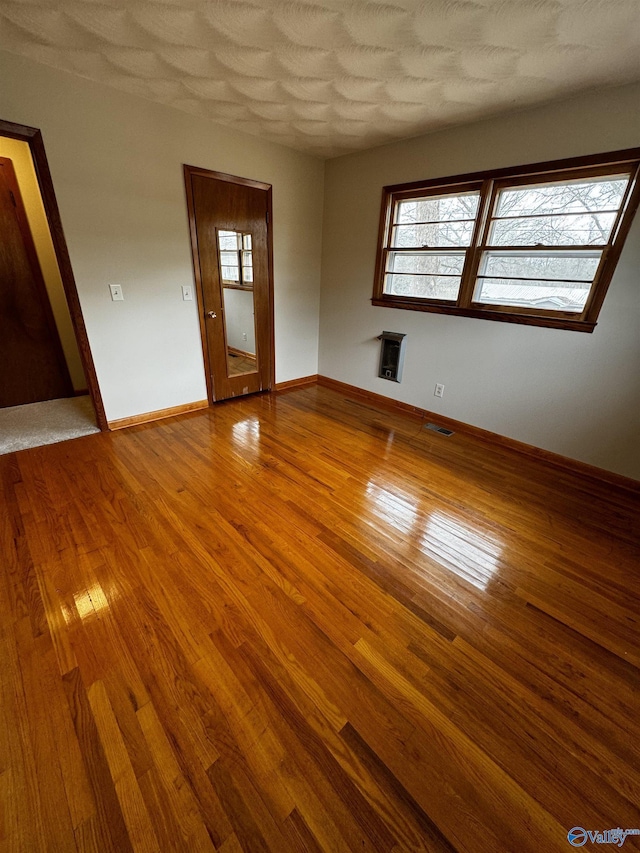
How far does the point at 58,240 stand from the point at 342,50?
2218 millimetres

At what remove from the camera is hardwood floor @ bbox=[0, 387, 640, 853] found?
96cm

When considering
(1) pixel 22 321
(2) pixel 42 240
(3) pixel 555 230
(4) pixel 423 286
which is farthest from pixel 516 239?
(1) pixel 22 321

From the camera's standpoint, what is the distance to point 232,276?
3.45 m

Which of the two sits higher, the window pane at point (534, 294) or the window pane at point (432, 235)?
the window pane at point (432, 235)

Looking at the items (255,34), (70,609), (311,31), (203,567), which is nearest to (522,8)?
(311,31)

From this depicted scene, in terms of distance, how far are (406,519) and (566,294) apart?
2.03 meters

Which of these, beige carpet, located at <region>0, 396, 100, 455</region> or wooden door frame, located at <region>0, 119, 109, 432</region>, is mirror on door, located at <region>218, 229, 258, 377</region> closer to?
wooden door frame, located at <region>0, 119, 109, 432</region>

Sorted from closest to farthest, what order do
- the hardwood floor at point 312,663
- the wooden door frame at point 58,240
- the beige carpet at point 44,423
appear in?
1. the hardwood floor at point 312,663
2. the wooden door frame at point 58,240
3. the beige carpet at point 44,423

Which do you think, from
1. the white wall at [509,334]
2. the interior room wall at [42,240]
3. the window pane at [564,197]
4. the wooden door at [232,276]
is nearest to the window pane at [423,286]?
the white wall at [509,334]

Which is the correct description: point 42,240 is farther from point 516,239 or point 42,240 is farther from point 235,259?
point 516,239

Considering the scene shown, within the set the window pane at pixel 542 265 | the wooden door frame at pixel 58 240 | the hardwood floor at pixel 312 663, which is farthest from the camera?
the window pane at pixel 542 265

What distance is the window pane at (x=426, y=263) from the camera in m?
3.02

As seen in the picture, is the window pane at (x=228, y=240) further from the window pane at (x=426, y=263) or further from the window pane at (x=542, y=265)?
the window pane at (x=542, y=265)

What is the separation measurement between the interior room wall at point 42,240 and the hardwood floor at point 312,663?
5.61 feet
